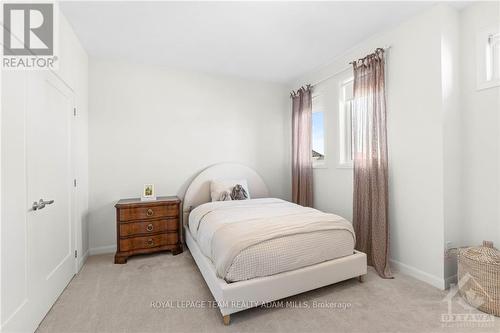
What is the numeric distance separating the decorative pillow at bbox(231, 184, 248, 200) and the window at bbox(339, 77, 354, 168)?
144 centimetres

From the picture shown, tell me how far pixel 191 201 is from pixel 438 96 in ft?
10.5

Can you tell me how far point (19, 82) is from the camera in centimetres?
161

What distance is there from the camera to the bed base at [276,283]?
5.78 ft

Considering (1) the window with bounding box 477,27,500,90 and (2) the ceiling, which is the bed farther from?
(2) the ceiling

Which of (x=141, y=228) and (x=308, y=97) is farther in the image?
(x=308, y=97)

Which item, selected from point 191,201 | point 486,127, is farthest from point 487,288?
point 191,201

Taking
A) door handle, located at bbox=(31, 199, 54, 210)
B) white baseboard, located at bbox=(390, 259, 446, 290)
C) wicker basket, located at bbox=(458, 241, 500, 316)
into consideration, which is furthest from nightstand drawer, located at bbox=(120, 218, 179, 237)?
wicker basket, located at bbox=(458, 241, 500, 316)

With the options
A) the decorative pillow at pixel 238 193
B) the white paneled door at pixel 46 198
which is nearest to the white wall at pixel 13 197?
the white paneled door at pixel 46 198

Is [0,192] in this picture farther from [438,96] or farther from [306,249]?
[438,96]

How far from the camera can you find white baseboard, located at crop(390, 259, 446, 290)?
2.22 meters
